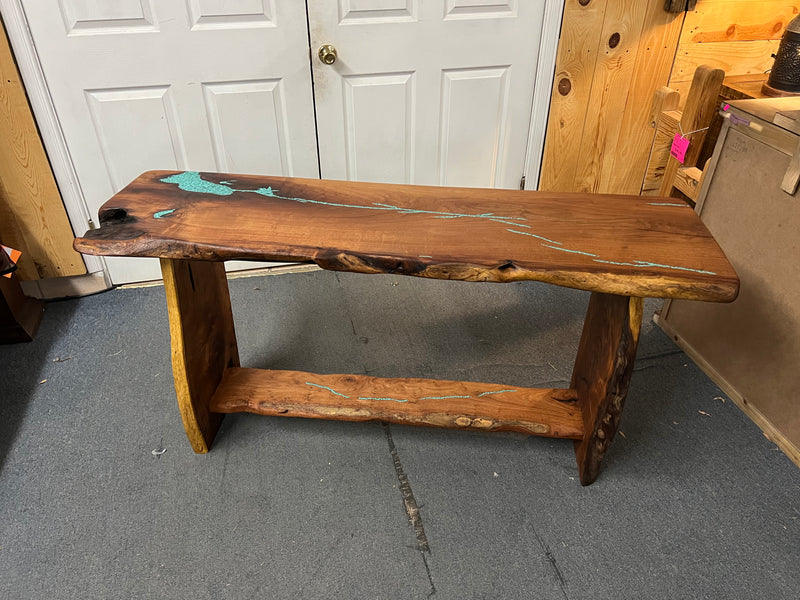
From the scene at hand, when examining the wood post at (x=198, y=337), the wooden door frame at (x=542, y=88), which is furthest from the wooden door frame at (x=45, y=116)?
the wooden door frame at (x=542, y=88)

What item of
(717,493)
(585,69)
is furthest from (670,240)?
(585,69)

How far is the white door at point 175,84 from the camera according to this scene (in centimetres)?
197

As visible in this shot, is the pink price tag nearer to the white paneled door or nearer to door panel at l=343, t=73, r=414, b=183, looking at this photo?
the white paneled door

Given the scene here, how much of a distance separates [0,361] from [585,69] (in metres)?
2.47

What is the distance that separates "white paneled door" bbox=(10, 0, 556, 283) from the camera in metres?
2.01

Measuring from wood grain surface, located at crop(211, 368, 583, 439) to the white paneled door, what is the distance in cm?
100

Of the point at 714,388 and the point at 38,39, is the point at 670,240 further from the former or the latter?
the point at 38,39

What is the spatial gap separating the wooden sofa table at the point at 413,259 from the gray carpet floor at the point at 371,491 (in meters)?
0.14

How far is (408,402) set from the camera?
1689 millimetres

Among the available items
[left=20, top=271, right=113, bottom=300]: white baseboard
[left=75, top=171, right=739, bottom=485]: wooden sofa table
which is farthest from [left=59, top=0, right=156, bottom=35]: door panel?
[left=20, top=271, right=113, bottom=300]: white baseboard

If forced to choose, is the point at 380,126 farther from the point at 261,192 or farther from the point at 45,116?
the point at 45,116

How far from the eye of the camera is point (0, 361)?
81.1 inches

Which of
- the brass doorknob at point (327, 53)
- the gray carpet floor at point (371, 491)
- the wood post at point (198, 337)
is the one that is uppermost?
the brass doorknob at point (327, 53)

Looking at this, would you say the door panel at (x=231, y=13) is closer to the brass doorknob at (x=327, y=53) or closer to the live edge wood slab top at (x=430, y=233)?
the brass doorknob at (x=327, y=53)
